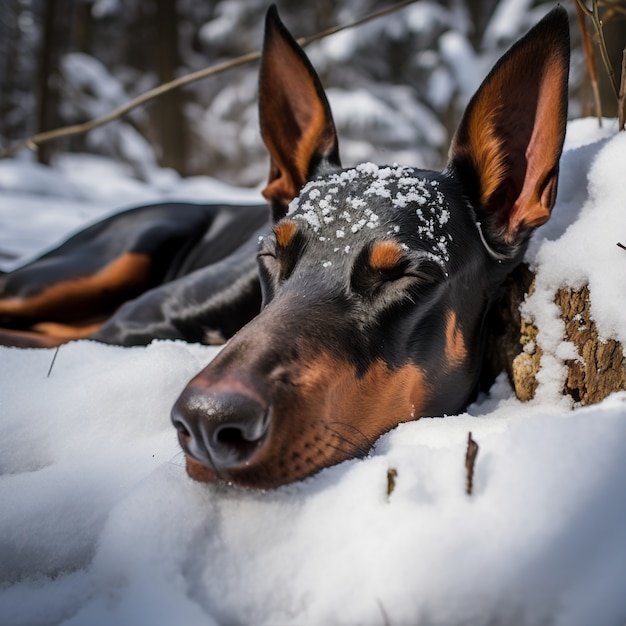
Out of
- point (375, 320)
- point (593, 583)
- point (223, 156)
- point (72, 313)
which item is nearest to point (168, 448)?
point (375, 320)

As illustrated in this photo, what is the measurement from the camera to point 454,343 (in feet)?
6.11

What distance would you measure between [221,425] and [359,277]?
67cm

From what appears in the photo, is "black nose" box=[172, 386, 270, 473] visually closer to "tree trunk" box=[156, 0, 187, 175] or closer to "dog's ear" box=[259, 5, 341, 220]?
"dog's ear" box=[259, 5, 341, 220]

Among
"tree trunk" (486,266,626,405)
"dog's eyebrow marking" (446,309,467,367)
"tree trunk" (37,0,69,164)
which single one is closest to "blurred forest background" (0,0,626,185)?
"tree trunk" (37,0,69,164)

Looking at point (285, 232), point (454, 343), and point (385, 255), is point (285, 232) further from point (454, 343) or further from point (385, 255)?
point (454, 343)

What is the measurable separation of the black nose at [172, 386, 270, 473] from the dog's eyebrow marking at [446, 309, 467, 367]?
787 millimetres

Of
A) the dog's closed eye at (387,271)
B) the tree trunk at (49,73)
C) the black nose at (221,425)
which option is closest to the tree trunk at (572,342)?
the dog's closed eye at (387,271)

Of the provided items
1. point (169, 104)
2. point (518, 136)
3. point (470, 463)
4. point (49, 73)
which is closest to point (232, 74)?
point (169, 104)

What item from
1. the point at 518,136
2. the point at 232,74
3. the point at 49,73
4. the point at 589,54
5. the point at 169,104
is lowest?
the point at 169,104

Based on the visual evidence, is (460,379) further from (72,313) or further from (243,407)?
(72,313)

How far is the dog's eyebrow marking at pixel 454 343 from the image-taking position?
1.83 m

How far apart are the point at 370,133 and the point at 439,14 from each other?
3.10 meters

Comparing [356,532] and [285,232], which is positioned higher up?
[285,232]

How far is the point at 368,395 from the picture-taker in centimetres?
154
